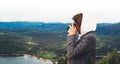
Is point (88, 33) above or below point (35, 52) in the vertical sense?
above

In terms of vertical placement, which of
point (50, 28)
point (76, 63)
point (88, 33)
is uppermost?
point (88, 33)

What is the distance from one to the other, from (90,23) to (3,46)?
290 ft

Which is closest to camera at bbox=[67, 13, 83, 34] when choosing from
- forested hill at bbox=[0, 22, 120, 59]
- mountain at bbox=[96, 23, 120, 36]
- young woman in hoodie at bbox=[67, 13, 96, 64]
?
young woman in hoodie at bbox=[67, 13, 96, 64]

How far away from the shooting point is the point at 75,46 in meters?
3.47

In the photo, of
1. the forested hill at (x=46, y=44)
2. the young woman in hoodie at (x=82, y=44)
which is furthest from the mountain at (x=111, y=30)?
the young woman in hoodie at (x=82, y=44)

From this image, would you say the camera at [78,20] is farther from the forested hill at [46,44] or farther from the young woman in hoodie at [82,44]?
the forested hill at [46,44]

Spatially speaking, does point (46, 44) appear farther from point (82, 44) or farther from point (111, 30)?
point (82, 44)

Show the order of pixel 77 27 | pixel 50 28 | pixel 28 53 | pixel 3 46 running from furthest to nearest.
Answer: pixel 50 28 < pixel 3 46 < pixel 28 53 < pixel 77 27

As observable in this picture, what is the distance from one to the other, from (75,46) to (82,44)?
0.25 feet

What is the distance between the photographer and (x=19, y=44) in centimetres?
9300

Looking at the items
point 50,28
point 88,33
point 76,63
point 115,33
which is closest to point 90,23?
point 88,33

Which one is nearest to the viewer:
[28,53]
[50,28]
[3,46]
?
[28,53]

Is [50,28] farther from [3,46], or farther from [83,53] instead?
[83,53]

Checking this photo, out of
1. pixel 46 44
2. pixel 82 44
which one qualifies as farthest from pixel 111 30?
pixel 82 44
